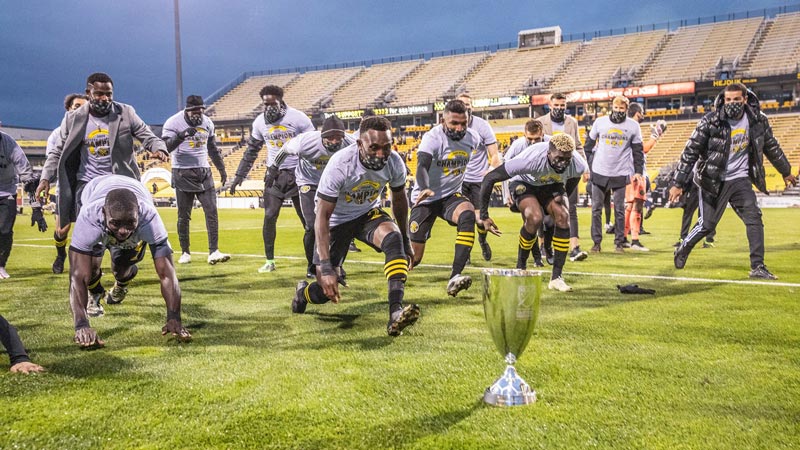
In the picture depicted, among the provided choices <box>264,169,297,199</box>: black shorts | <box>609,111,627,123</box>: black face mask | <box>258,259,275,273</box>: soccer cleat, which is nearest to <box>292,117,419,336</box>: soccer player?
<box>264,169,297,199</box>: black shorts

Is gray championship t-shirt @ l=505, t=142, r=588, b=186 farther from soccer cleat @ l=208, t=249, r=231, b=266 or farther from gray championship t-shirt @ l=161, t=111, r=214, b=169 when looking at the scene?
gray championship t-shirt @ l=161, t=111, r=214, b=169

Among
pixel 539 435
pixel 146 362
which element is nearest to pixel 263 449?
pixel 539 435

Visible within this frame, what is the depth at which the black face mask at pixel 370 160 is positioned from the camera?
183 inches

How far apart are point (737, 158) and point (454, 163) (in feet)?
10.7

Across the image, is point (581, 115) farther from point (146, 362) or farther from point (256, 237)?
point (146, 362)

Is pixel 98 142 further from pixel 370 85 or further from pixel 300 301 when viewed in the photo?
pixel 370 85

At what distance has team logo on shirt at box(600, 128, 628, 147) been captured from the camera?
10.4 m

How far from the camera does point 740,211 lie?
745 centimetres

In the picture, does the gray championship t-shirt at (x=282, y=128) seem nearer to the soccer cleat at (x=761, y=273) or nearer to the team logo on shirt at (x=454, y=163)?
the team logo on shirt at (x=454, y=163)

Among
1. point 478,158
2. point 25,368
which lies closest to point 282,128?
point 478,158

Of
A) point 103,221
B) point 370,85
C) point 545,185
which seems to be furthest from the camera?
point 370,85

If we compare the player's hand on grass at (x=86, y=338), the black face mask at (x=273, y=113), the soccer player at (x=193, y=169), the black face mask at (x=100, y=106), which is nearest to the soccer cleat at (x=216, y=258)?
the soccer player at (x=193, y=169)

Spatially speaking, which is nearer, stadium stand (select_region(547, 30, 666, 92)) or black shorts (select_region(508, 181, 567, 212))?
black shorts (select_region(508, 181, 567, 212))

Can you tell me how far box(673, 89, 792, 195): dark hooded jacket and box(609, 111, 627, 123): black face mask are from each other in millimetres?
2923
